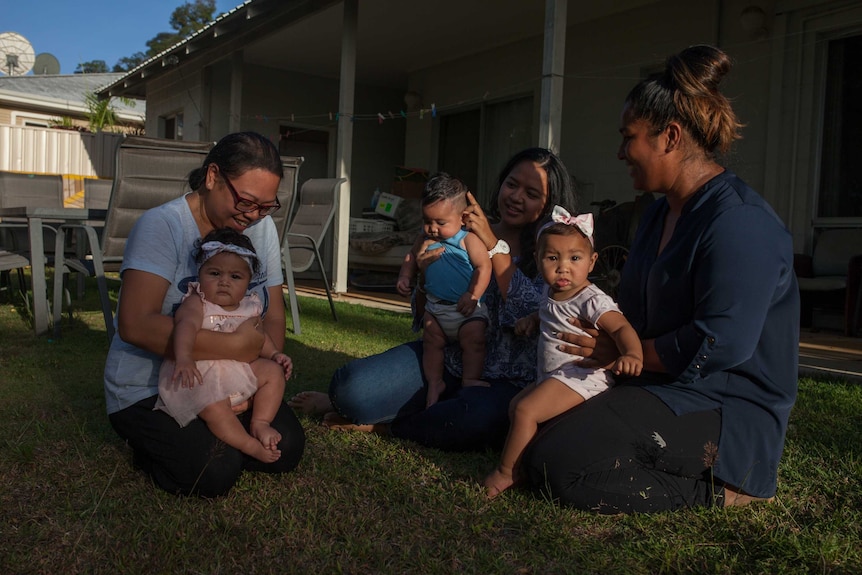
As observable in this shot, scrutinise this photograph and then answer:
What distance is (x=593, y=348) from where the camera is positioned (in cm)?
232

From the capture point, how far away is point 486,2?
8.34 m

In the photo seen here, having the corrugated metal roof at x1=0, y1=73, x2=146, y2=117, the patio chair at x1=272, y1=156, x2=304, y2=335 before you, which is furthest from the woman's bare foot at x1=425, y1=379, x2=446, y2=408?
the corrugated metal roof at x1=0, y1=73, x2=146, y2=117

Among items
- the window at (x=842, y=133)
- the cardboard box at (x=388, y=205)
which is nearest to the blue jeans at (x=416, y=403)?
the window at (x=842, y=133)

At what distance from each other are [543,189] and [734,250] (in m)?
0.90

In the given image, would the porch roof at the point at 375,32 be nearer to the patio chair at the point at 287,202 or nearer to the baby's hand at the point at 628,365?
the patio chair at the point at 287,202

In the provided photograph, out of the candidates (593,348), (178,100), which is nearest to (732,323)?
(593,348)

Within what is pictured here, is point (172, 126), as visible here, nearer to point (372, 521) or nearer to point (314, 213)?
point (314, 213)

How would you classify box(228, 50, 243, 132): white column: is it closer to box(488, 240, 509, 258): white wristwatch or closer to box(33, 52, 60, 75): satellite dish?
box(488, 240, 509, 258): white wristwatch

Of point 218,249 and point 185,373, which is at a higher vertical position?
point 218,249

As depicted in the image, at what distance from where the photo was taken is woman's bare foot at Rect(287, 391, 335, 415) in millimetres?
3195

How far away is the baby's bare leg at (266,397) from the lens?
2359 millimetres

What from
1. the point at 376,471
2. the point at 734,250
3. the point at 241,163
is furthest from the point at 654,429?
the point at 241,163

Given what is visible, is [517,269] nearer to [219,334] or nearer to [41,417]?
[219,334]

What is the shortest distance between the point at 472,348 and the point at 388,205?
775cm
